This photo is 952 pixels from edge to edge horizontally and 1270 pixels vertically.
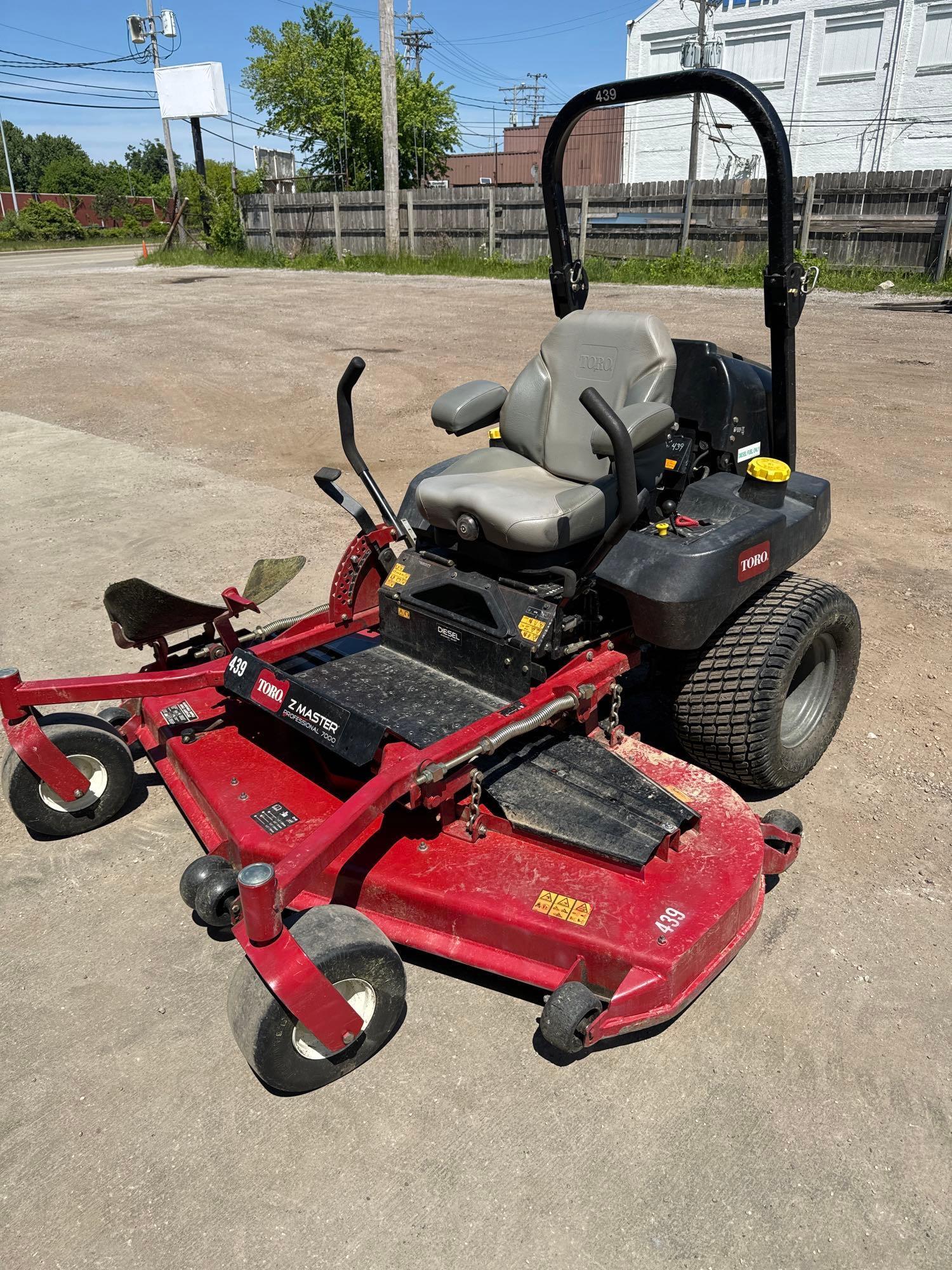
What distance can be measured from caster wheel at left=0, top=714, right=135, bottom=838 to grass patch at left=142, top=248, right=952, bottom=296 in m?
12.9

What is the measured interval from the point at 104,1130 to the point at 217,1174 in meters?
0.31

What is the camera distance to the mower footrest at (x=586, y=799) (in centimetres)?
262

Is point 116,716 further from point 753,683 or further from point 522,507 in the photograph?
point 753,683

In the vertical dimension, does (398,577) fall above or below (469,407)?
below

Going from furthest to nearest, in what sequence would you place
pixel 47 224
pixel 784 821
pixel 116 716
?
1. pixel 47 224
2. pixel 116 716
3. pixel 784 821

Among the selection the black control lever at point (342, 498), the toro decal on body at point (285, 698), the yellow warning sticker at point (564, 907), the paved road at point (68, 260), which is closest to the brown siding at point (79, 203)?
the paved road at point (68, 260)

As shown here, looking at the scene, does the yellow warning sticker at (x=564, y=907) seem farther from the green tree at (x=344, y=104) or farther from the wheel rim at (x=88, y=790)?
the green tree at (x=344, y=104)

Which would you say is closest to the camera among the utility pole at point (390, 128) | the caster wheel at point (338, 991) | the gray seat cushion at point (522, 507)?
the caster wheel at point (338, 991)

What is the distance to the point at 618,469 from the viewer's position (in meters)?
2.67

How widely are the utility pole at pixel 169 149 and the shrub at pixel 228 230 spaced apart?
5.59ft

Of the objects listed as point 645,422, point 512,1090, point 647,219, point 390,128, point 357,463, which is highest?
point 390,128

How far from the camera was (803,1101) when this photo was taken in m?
2.25

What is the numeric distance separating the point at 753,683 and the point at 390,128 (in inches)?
763

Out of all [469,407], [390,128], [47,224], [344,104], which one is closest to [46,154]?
[47,224]
